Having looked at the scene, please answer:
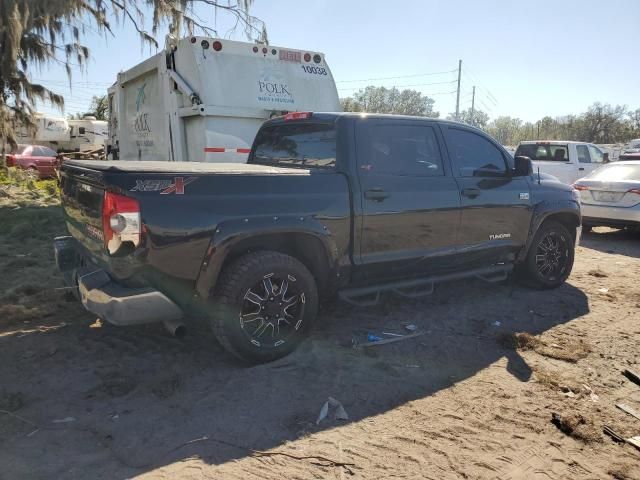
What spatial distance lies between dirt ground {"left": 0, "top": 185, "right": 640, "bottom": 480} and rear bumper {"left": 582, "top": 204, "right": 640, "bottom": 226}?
4.53 meters

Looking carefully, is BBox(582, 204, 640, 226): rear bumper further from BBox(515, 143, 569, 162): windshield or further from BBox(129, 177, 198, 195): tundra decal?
BBox(129, 177, 198, 195): tundra decal

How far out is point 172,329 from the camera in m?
3.68

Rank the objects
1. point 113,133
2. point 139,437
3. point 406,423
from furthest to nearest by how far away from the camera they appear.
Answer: point 113,133
point 406,423
point 139,437

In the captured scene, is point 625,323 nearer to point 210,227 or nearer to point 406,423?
point 406,423

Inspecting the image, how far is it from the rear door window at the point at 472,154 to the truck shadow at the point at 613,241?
445cm

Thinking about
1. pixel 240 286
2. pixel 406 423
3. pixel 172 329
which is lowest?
pixel 406 423

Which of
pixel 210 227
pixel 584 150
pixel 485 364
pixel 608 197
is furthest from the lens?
pixel 584 150

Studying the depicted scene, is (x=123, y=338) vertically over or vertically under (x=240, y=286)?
under

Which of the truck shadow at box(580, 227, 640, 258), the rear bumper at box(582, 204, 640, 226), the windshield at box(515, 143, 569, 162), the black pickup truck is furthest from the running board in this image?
the windshield at box(515, 143, 569, 162)

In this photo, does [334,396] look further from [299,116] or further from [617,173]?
[617,173]

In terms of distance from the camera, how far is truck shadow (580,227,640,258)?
347 inches

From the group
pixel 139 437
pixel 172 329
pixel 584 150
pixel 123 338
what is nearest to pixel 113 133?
pixel 123 338

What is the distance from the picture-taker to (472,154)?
521 centimetres

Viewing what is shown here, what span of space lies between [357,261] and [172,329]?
155 centimetres
